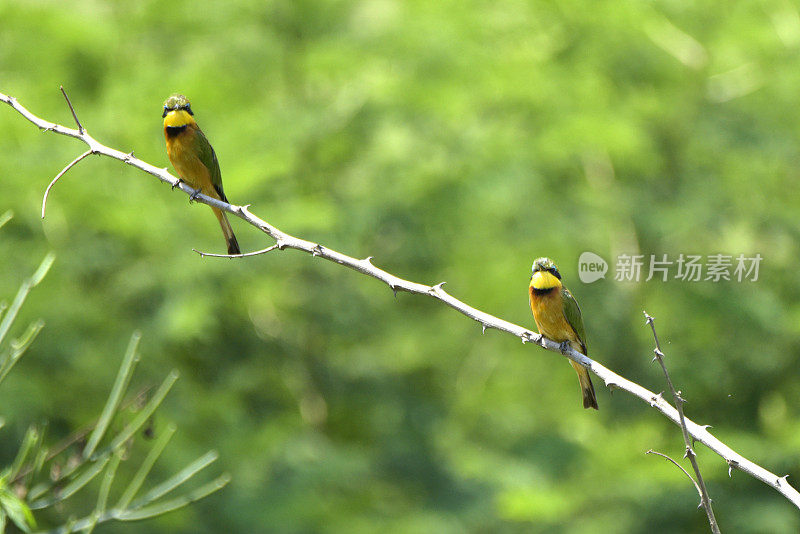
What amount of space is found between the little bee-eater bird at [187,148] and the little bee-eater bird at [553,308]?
4.82 ft

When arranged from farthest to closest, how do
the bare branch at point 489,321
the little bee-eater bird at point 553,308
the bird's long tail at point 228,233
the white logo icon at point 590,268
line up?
1. the white logo icon at point 590,268
2. the bird's long tail at point 228,233
3. the little bee-eater bird at point 553,308
4. the bare branch at point 489,321

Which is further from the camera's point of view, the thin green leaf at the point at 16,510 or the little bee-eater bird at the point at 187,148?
the little bee-eater bird at the point at 187,148

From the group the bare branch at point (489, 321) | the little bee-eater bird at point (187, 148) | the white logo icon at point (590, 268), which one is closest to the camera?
the bare branch at point (489, 321)

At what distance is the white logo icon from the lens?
9.11 m

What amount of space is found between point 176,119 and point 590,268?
6.15 meters

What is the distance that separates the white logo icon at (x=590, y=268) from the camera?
9109mm

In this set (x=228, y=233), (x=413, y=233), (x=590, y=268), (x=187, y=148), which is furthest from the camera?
(x=413, y=233)

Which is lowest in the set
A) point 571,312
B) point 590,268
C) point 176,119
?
point 571,312

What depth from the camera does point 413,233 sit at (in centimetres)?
1013

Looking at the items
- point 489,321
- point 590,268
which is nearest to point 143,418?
point 489,321

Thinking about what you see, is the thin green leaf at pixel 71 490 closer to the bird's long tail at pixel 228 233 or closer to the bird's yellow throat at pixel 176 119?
the bird's long tail at pixel 228 233

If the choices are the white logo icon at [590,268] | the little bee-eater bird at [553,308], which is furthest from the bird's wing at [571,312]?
the white logo icon at [590,268]

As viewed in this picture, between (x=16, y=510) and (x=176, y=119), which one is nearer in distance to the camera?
(x=16, y=510)

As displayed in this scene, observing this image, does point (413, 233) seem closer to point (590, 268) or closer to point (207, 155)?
point (590, 268)
